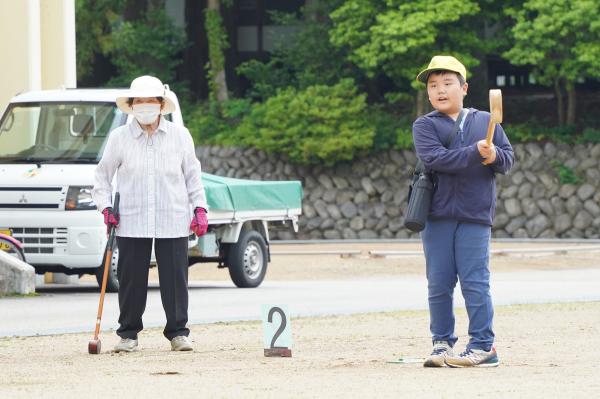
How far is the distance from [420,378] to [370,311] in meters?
6.83

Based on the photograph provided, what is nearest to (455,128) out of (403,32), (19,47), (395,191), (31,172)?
(31,172)

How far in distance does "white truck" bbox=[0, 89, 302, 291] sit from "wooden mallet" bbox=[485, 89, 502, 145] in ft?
31.0

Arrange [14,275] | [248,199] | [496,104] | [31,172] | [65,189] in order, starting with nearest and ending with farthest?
[496,104] < [14,275] < [65,189] < [31,172] < [248,199]

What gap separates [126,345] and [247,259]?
31.9ft

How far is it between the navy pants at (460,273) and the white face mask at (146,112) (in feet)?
7.92

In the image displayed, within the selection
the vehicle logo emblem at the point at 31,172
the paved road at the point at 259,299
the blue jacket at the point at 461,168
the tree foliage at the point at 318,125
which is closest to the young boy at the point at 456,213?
the blue jacket at the point at 461,168

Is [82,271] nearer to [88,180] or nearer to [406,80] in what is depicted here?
[88,180]

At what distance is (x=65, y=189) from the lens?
1956 cm

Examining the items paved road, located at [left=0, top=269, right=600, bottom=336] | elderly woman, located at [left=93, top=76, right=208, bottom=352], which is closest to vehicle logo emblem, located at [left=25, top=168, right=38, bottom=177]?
paved road, located at [left=0, top=269, right=600, bottom=336]

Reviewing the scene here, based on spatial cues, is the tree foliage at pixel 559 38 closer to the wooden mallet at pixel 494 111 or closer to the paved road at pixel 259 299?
the paved road at pixel 259 299

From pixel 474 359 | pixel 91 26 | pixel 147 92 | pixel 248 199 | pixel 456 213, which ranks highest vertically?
pixel 91 26

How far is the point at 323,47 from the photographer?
1891 inches

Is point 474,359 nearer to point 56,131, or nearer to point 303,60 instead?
point 56,131

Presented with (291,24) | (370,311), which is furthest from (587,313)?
(291,24)
